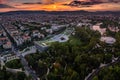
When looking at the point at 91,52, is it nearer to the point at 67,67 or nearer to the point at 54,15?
the point at 67,67

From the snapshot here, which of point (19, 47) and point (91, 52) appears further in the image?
point (19, 47)

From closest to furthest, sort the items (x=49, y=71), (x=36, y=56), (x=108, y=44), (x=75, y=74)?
1. (x=75, y=74)
2. (x=49, y=71)
3. (x=36, y=56)
4. (x=108, y=44)

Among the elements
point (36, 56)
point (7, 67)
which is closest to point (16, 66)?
point (7, 67)

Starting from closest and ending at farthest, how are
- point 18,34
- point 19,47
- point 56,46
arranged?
point 56,46 < point 19,47 < point 18,34

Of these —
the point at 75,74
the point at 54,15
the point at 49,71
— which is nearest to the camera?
the point at 75,74

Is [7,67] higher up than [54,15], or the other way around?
[7,67]

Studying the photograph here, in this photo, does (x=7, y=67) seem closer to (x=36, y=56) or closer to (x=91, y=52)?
(x=36, y=56)

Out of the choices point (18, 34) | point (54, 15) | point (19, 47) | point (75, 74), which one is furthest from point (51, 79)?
point (54, 15)

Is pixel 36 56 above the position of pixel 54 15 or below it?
above

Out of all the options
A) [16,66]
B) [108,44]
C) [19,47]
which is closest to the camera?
[16,66]
